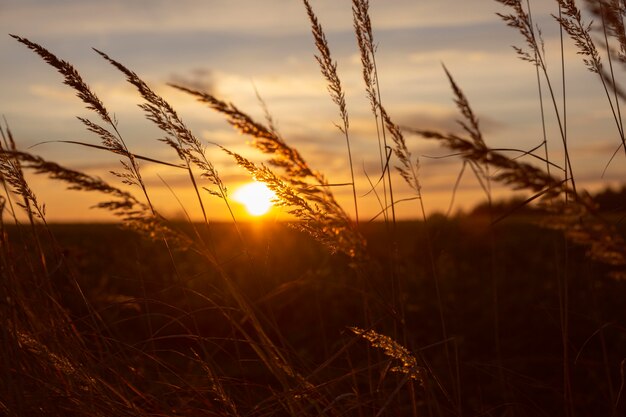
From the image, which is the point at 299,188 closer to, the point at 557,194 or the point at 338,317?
the point at 557,194

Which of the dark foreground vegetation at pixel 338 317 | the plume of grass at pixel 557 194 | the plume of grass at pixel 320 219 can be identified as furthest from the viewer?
the dark foreground vegetation at pixel 338 317

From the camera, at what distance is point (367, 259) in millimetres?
1886

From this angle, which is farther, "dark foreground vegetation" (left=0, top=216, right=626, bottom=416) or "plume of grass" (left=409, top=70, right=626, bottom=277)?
"dark foreground vegetation" (left=0, top=216, right=626, bottom=416)

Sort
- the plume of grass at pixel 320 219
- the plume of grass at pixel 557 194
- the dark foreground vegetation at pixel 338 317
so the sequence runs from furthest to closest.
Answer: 1. the dark foreground vegetation at pixel 338 317
2. the plume of grass at pixel 320 219
3. the plume of grass at pixel 557 194

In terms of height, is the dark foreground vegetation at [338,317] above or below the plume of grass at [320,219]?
below

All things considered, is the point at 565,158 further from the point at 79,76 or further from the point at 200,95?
the point at 79,76

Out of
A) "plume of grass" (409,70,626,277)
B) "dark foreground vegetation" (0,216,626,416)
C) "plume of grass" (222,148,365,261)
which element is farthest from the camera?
"dark foreground vegetation" (0,216,626,416)

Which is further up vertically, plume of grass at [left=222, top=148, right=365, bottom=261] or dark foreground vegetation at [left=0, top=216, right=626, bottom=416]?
plume of grass at [left=222, top=148, right=365, bottom=261]

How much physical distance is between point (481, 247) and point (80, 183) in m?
10.5

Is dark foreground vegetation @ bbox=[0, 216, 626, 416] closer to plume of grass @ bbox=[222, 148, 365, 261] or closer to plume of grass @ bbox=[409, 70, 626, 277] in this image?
plume of grass @ bbox=[222, 148, 365, 261]

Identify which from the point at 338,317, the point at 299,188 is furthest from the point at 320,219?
the point at 338,317

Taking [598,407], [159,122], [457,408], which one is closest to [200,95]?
[159,122]

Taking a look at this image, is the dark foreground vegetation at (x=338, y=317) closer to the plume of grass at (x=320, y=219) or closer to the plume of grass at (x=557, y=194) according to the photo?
the plume of grass at (x=320, y=219)

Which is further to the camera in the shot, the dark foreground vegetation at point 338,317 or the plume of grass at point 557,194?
the dark foreground vegetation at point 338,317
